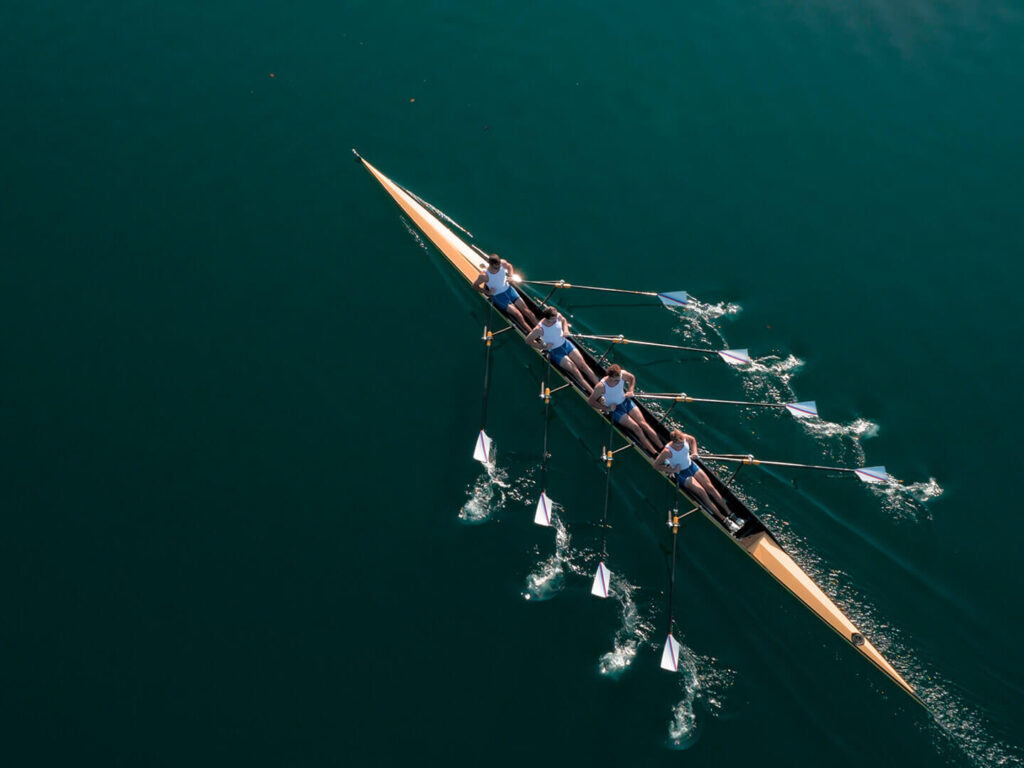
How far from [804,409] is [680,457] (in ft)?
10.7

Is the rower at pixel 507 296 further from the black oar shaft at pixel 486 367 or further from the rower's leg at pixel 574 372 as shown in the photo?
the rower's leg at pixel 574 372

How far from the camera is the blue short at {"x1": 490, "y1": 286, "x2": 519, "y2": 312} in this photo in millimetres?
17750

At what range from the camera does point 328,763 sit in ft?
46.5

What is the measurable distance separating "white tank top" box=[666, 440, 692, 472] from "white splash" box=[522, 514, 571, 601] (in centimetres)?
252

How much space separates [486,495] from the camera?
1627 cm

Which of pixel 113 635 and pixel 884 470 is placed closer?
pixel 113 635

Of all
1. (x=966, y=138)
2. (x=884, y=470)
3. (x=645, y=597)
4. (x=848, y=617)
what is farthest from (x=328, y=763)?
(x=966, y=138)

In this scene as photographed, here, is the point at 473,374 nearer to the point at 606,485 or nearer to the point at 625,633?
the point at 606,485

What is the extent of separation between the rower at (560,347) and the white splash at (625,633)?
4087mm

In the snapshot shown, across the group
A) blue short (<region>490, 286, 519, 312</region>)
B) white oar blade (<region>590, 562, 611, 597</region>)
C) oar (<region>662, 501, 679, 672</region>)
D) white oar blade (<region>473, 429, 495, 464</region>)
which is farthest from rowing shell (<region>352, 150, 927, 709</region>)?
white oar blade (<region>590, 562, 611, 597</region>)

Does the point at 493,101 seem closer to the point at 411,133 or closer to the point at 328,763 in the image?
the point at 411,133

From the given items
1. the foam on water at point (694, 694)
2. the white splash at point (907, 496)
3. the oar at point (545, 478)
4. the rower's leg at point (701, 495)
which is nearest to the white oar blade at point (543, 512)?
the oar at point (545, 478)

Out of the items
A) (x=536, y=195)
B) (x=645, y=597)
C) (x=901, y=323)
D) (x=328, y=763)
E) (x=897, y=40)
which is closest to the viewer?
(x=328, y=763)

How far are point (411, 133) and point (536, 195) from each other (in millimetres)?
3727
